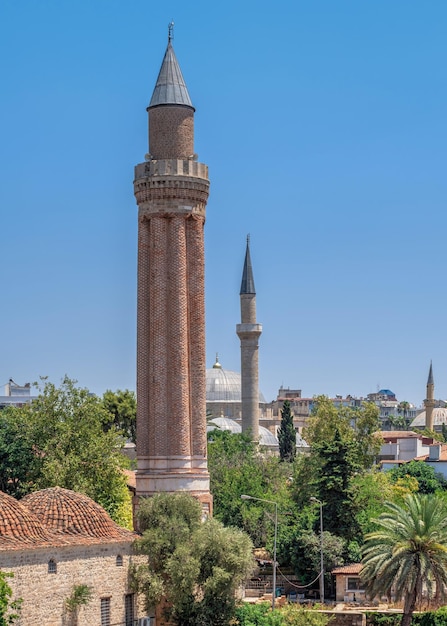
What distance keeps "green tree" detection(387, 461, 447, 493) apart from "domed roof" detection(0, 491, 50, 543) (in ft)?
135

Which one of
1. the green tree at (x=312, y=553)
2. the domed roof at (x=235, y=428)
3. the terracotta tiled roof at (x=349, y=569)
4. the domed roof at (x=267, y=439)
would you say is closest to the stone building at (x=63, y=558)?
the terracotta tiled roof at (x=349, y=569)

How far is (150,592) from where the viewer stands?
3534 centimetres

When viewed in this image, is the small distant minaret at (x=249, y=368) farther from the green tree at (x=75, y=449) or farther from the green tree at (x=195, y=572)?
the green tree at (x=195, y=572)

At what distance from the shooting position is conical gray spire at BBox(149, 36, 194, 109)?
42719 mm

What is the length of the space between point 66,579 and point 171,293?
12.6 metres

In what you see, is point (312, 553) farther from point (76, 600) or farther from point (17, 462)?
point (76, 600)

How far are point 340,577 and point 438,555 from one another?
31.1ft

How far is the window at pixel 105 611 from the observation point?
112 ft

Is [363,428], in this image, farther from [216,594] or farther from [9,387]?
[9,387]

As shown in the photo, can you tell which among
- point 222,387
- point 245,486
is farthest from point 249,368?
point 222,387

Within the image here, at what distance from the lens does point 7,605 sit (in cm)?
2970

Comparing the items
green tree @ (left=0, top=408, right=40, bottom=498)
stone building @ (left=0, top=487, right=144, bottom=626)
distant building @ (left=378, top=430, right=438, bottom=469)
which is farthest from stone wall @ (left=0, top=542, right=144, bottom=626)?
distant building @ (left=378, top=430, right=438, bottom=469)

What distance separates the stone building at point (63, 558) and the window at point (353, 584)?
41.0 feet

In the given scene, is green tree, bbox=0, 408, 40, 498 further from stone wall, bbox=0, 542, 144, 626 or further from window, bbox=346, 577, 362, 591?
window, bbox=346, 577, 362, 591
